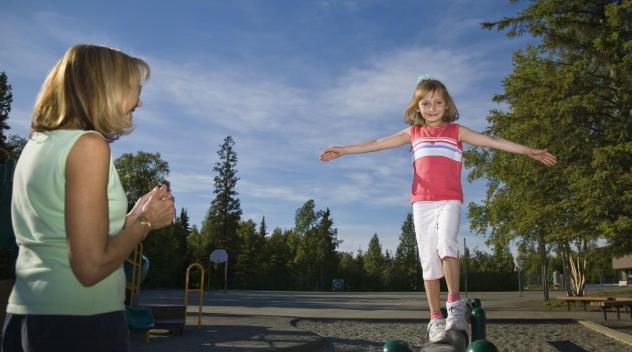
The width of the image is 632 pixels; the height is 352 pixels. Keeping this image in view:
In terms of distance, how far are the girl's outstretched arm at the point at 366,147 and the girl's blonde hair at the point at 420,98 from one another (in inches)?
4.0

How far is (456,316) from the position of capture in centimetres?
359

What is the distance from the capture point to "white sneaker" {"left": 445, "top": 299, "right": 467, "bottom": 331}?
355cm

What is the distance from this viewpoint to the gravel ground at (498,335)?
35.7 ft

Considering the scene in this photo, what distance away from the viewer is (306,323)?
1528cm

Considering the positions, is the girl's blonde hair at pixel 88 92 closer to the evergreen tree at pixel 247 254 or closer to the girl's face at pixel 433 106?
the girl's face at pixel 433 106

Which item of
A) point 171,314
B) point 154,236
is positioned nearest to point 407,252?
point 154,236

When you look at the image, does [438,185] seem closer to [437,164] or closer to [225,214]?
[437,164]

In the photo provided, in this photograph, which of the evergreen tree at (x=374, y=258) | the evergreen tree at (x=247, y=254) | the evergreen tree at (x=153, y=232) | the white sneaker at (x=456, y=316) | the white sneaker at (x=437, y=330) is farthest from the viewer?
the evergreen tree at (x=374, y=258)

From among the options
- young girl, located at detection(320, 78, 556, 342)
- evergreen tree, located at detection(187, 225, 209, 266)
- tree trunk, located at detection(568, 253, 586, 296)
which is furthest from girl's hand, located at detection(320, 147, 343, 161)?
evergreen tree, located at detection(187, 225, 209, 266)

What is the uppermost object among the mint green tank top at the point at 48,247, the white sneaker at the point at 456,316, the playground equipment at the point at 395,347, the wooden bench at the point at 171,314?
the mint green tank top at the point at 48,247

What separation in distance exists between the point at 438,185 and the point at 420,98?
2.28 ft

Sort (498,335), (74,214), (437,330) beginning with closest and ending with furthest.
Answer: (74,214), (437,330), (498,335)

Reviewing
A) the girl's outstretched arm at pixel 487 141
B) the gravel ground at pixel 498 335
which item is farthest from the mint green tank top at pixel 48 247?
the gravel ground at pixel 498 335

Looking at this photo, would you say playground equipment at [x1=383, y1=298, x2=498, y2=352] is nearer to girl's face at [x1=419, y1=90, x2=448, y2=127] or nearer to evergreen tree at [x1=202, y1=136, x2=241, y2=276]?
girl's face at [x1=419, y1=90, x2=448, y2=127]
